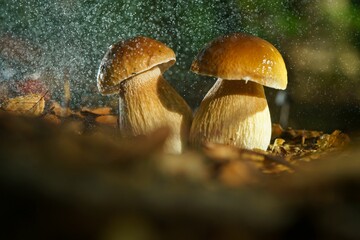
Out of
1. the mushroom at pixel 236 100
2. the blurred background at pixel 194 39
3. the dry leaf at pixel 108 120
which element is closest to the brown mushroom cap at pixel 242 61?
the mushroom at pixel 236 100

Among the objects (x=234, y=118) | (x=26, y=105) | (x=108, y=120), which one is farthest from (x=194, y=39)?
(x=26, y=105)

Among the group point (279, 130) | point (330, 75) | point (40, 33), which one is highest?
point (40, 33)

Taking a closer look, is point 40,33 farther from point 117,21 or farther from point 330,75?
point 330,75

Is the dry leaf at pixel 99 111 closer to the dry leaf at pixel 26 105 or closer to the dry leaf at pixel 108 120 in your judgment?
the dry leaf at pixel 108 120

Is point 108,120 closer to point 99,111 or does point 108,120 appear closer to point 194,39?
point 99,111

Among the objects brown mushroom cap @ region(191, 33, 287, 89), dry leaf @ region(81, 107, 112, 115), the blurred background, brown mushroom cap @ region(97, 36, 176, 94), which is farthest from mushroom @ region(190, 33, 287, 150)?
dry leaf @ region(81, 107, 112, 115)

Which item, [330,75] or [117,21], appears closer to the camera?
[330,75]

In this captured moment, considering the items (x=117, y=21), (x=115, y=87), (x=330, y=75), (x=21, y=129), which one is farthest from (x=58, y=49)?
(x=21, y=129)

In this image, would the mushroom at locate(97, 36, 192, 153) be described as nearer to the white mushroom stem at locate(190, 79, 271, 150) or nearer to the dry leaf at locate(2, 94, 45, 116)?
the white mushroom stem at locate(190, 79, 271, 150)
